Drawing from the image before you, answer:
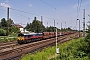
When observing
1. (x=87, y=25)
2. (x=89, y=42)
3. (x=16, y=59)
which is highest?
(x=87, y=25)

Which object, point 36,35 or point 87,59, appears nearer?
point 87,59

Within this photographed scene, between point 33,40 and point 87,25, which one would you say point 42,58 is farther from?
point 33,40

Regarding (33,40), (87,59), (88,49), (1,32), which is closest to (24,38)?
(33,40)

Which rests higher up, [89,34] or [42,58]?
[89,34]

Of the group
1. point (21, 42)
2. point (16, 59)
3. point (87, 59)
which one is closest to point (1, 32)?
point (21, 42)

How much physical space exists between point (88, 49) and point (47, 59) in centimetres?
482

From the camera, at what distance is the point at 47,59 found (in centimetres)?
1731

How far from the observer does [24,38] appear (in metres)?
41.2

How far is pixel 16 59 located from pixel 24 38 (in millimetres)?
21144

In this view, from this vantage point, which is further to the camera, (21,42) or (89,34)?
(21,42)

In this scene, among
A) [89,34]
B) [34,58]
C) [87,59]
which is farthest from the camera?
[89,34]

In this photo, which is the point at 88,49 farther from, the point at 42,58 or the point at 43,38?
the point at 43,38

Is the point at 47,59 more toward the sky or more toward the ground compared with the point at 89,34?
A: more toward the ground

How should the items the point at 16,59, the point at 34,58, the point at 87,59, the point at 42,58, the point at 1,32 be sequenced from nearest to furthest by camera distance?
the point at 87,59, the point at 34,58, the point at 42,58, the point at 16,59, the point at 1,32
